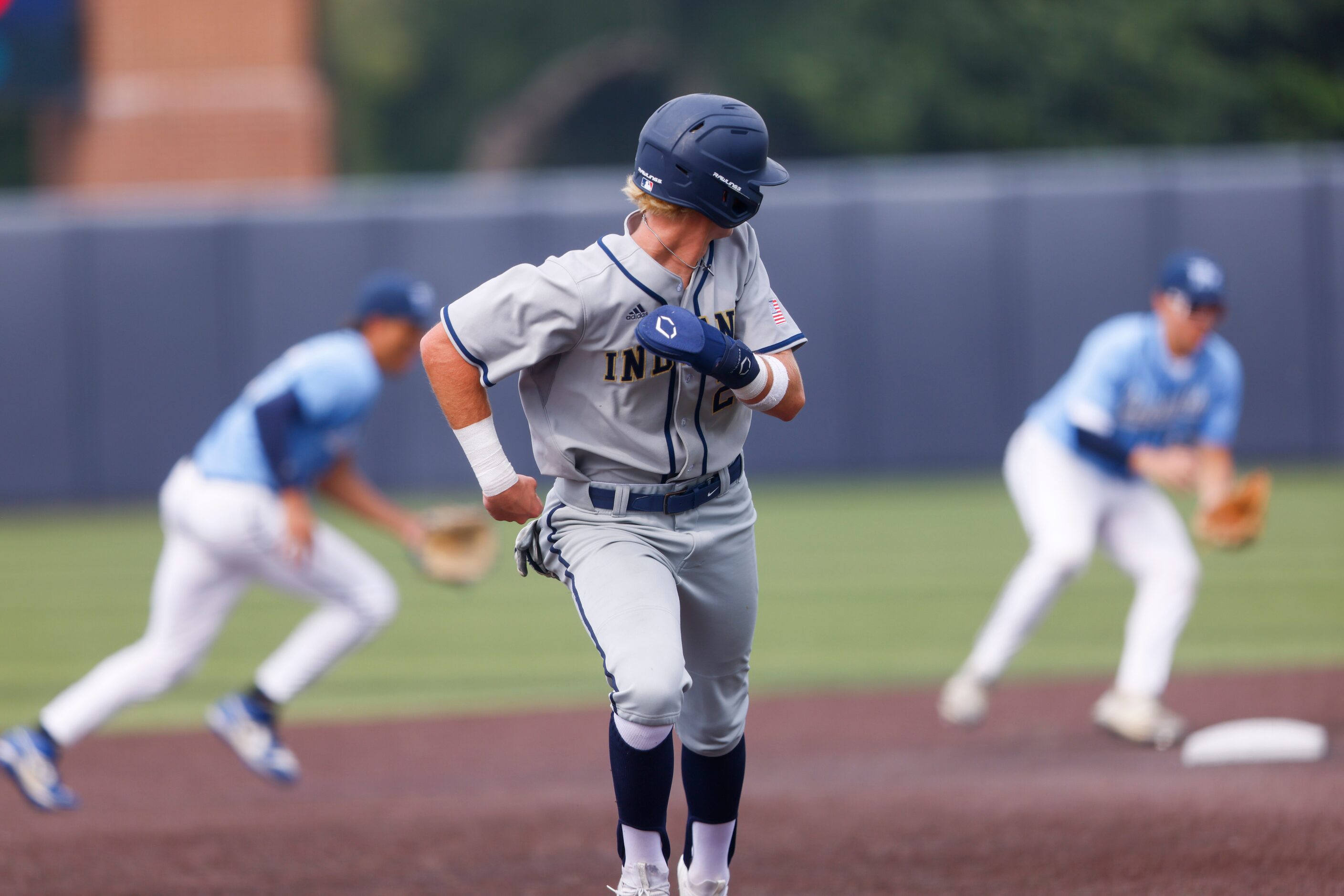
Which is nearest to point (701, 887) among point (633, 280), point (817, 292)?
point (633, 280)

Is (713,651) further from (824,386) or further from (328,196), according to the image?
(328,196)

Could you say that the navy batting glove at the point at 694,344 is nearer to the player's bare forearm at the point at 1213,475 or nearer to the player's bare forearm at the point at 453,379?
the player's bare forearm at the point at 453,379

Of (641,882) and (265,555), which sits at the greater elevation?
(265,555)

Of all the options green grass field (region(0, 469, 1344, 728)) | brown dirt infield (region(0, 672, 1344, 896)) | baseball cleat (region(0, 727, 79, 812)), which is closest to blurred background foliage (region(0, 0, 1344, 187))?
green grass field (region(0, 469, 1344, 728))

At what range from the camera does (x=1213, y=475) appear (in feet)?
18.8

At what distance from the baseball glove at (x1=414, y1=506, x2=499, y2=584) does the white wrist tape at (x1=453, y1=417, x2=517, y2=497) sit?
95.9 inches

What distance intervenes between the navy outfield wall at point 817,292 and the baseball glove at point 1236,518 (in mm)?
8396

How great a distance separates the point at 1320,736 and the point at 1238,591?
387cm

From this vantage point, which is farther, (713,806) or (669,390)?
(713,806)

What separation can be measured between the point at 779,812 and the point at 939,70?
20.9m

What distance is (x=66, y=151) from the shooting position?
58.0 feet

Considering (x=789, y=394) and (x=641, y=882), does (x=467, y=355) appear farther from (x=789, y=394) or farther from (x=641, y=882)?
(x=641, y=882)

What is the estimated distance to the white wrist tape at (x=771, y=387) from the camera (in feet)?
10.6

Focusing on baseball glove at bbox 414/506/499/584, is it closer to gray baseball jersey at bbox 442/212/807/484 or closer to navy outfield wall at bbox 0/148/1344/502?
gray baseball jersey at bbox 442/212/807/484
